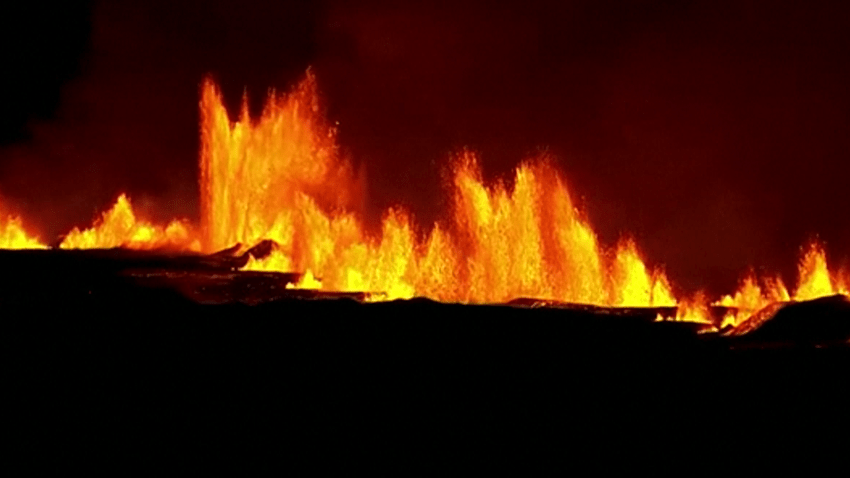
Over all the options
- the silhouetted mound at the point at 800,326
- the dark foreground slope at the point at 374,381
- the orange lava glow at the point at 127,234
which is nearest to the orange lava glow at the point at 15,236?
the orange lava glow at the point at 127,234

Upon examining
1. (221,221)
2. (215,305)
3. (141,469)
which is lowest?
(141,469)

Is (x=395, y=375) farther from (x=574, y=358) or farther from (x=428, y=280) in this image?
(x=428, y=280)

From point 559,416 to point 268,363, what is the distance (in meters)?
4.41

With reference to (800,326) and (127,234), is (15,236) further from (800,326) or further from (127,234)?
(800,326)

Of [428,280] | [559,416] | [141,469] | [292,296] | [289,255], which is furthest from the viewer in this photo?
[428,280]

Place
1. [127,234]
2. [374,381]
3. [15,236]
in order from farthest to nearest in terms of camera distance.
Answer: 1. [127,234]
2. [15,236]
3. [374,381]

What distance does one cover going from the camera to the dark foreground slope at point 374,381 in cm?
1521

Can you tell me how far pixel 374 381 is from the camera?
16.3 metres

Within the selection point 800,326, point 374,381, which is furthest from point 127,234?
point 800,326

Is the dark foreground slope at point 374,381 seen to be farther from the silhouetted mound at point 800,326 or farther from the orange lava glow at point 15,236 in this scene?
the orange lava glow at point 15,236

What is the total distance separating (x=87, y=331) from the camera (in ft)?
54.4

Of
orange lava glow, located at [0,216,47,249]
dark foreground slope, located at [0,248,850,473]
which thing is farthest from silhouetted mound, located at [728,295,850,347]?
orange lava glow, located at [0,216,47,249]

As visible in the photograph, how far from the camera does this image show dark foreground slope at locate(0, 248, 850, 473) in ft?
49.9

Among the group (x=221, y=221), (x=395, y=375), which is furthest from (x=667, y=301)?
(x=221, y=221)
